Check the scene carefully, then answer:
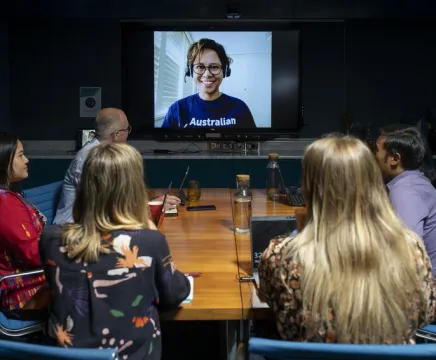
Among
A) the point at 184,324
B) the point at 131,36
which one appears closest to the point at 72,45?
the point at 131,36

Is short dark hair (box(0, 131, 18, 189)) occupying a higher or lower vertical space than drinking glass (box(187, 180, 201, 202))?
higher

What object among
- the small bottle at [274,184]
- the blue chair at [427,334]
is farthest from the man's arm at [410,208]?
the small bottle at [274,184]

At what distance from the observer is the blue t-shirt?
5.54 metres

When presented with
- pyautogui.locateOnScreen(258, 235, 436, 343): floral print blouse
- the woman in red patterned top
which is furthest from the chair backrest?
pyautogui.locateOnScreen(258, 235, 436, 343): floral print blouse

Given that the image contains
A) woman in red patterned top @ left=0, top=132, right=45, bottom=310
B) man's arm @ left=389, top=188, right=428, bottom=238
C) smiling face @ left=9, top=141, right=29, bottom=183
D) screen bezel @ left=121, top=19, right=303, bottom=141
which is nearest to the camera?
woman in red patterned top @ left=0, top=132, right=45, bottom=310

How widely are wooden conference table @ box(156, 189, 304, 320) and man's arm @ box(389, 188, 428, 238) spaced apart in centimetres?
58

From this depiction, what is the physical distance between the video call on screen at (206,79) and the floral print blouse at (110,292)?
406 cm

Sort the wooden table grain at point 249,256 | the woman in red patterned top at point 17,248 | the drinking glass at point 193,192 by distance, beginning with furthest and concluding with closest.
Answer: the drinking glass at point 193,192
the woman in red patterned top at point 17,248
the wooden table grain at point 249,256

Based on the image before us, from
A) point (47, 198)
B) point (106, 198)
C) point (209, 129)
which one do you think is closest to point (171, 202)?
point (47, 198)

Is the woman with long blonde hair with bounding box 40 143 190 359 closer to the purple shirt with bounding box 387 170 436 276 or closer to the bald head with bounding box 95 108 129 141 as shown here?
the purple shirt with bounding box 387 170 436 276

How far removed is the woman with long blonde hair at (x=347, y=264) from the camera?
1.35 meters

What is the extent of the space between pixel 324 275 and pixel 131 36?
455 centimetres

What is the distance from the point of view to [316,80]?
5.62 meters

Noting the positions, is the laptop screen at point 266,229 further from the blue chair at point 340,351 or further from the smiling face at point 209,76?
the smiling face at point 209,76
